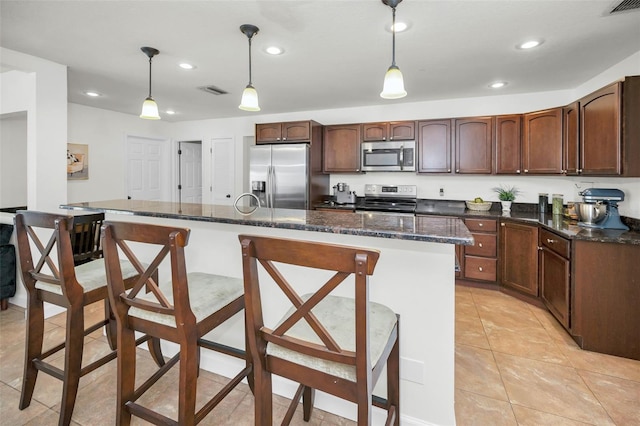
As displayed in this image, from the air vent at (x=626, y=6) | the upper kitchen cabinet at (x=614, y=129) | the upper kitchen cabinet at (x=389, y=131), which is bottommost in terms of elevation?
the upper kitchen cabinet at (x=614, y=129)

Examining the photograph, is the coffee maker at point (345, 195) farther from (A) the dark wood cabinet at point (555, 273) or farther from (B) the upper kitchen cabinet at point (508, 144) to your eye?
(A) the dark wood cabinet at point (555, 273)

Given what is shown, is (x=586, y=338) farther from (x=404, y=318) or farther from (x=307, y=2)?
(x=307, y=2)

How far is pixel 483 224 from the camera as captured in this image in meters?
3.67

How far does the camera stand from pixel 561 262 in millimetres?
2637

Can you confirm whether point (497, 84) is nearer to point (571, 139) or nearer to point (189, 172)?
point (571, 139)

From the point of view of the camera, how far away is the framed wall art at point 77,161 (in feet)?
14.2

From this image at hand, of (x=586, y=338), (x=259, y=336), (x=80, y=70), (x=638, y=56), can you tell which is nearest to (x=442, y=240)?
(x=259, y=336)

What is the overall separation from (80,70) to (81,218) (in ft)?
7.45

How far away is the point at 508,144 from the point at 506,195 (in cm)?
64

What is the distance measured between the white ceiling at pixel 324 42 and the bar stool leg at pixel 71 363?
193cm

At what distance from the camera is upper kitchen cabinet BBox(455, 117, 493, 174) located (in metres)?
3.87

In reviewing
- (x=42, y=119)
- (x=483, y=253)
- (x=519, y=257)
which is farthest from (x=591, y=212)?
(x=42, y=119)

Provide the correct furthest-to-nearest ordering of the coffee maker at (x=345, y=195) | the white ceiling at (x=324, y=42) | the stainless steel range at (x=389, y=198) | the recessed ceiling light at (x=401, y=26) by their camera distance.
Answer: the coffee maker at (x=345, y=195), the stainless steel range at (x=389, y=198), the recessed ceiling light at (x=401, y=26), the white ceiling at (x=324, y=42)

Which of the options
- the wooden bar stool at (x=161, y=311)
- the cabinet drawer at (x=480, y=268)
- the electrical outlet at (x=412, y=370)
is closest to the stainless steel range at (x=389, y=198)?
the cabinet drawer at (x=480, y=268)
